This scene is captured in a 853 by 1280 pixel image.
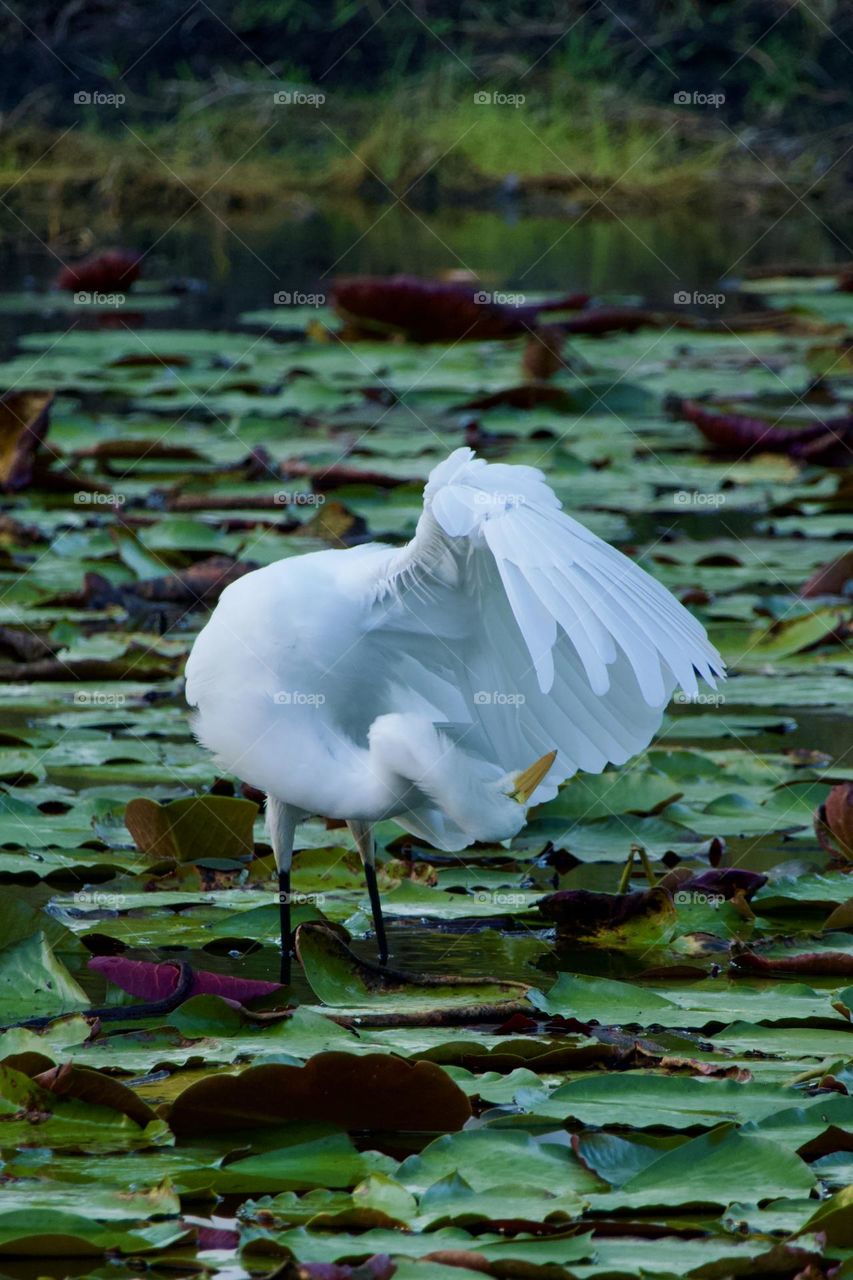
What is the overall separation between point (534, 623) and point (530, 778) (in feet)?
2.00

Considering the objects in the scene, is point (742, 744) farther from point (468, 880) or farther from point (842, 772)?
point (468, 880)

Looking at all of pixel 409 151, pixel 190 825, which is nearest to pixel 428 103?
pixel 409 151

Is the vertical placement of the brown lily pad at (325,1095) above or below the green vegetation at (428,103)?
below

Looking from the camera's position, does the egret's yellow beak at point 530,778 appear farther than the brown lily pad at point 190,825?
No

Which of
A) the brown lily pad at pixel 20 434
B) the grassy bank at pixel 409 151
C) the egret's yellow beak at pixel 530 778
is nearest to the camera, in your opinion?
the egret's yellow beak at pixel 530 778

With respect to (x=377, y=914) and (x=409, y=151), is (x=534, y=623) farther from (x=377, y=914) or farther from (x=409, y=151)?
(x=409, y=151)

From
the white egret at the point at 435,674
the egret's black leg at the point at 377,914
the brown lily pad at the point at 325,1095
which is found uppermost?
the white egret at the point at 435,674

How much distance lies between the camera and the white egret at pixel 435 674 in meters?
2.61

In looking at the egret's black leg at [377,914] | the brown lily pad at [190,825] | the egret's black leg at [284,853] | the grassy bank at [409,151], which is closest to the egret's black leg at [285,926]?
the egret's black leg at [284,853]

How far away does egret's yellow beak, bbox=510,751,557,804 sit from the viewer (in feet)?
9.72

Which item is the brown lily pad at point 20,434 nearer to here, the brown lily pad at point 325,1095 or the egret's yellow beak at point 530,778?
the egret's yellow beak at point 530,778

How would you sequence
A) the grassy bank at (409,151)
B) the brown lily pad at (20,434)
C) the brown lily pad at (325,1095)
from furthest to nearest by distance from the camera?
the grassy bank at (409,151) < the brown lily pad at (20,434) < the brown lily pad at (325,1095)

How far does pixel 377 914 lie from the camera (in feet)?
10.4

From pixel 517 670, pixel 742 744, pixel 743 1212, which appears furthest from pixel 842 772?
pixel 743 1212
